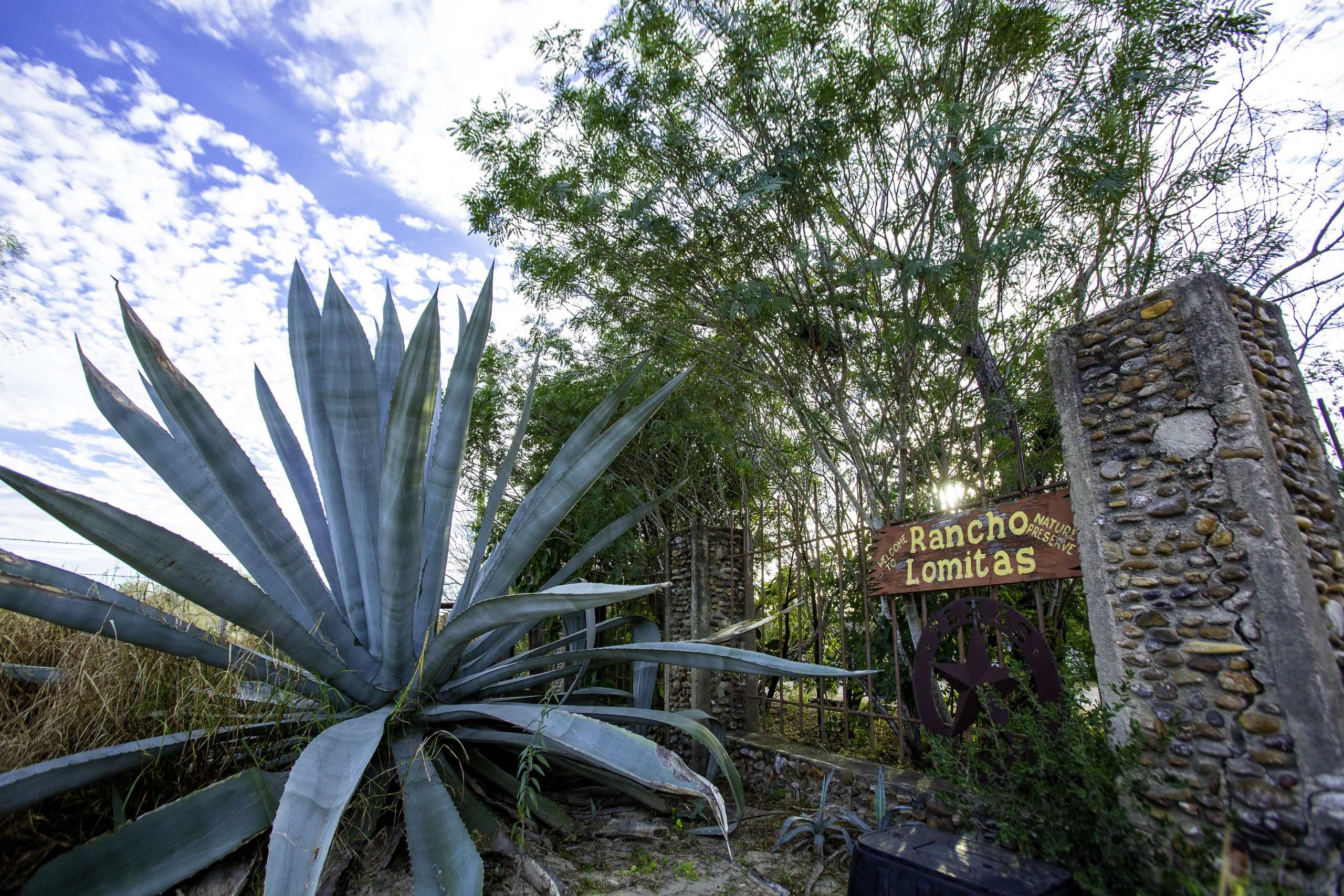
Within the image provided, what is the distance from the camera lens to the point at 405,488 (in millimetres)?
2191

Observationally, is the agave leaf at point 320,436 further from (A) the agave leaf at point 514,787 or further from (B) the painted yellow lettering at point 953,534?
(B) the painted yellow lettering at point 953,534

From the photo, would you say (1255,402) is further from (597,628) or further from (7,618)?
(7,618)

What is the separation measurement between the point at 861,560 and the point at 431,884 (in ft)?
8.95

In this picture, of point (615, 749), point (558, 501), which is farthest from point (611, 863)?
point (558, 501)

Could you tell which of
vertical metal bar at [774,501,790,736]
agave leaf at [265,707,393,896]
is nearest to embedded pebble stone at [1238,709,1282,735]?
vertical metal bar at [774,501,790,736]

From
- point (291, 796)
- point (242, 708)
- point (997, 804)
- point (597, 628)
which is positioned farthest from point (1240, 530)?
point (242, 708)

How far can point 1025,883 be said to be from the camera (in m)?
1.79

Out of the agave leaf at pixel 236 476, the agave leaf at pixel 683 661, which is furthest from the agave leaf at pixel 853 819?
the agave leaf at pixel 236 476

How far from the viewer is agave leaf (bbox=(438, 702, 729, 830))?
6.37ft

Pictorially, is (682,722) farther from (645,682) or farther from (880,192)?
(880,192)

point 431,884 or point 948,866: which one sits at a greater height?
point 948,866

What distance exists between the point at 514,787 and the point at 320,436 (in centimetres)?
178

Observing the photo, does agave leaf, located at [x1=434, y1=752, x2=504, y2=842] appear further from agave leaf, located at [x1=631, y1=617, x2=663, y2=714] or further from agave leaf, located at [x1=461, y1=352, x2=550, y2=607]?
agave leaf, located at [x1=631, y1=617, x2=663, y2=714]

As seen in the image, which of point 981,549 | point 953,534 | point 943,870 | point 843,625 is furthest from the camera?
point 843,625
